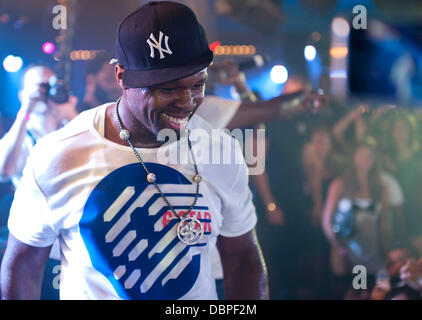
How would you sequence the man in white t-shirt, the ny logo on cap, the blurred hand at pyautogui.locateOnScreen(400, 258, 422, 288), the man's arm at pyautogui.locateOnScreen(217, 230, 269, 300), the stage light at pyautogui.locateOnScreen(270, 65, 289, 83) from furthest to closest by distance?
1. the blurred hand at pyautogui.locateOnScreen(400, 258, 422, 288)
2. the stage light at pyautogui.locateOnScreen(270, 65, 289, 83)
3. the man's arm at pyautogui.locateOnScreen(217, 230, 269, 300)
4. the man in white t-shirt
5. the ny logo on cap

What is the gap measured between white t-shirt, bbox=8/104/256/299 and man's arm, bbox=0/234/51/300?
3 cm

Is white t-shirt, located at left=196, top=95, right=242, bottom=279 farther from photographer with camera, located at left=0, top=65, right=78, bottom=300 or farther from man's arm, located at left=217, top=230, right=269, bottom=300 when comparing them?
photographer with camera, located at left=0, top=65, right=78, bottom=300

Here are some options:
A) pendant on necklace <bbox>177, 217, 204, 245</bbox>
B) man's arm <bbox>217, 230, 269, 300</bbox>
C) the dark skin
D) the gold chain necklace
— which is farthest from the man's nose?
man's arm <bbox>217, 230, 269, 300</bbox>

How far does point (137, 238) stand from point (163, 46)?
647mm

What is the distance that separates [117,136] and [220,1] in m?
0.73

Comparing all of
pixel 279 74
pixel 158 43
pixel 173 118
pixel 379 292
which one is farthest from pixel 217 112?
pixel 379 292

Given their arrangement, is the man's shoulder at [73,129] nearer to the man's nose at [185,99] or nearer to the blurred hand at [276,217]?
the man's nose at [185,99]

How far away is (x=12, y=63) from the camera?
6.40 feet

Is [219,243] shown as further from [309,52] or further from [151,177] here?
[309,52]

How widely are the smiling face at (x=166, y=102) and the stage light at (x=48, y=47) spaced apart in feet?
1.54

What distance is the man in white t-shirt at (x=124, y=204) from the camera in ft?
5.49

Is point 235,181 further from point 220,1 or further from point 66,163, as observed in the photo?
point 220,1

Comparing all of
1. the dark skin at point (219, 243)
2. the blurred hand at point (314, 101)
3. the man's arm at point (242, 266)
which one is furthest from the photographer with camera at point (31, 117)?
the blurred hand at point (314, 101)

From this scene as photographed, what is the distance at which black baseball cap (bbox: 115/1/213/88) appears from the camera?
5.13ft
